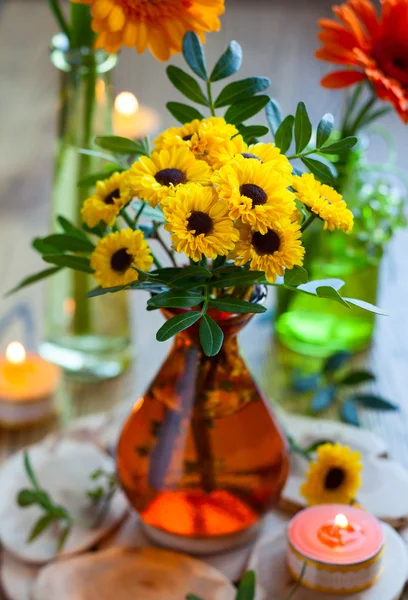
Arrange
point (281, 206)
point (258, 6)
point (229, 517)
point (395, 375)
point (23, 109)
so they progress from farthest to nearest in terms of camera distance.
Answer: point (258, 6), point (23, 109), point (395, 375), point (229, 517), point (281, 206)

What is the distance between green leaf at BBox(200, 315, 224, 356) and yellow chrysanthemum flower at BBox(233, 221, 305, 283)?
51 mm

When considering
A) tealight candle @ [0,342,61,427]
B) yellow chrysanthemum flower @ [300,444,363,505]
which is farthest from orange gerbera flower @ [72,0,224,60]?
tealight candle @ [0,342,61,427]

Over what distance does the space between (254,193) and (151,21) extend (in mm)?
166

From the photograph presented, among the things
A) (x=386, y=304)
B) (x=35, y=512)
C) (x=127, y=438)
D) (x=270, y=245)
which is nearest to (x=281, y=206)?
(x=270, y=245)

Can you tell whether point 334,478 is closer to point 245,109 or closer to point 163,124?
point 245,109

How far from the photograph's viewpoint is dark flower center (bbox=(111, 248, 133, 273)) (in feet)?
2.01

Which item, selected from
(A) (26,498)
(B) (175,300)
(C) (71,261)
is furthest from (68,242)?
(A) (26,498)

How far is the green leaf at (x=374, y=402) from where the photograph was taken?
0.98 meters

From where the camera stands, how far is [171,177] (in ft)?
1.91

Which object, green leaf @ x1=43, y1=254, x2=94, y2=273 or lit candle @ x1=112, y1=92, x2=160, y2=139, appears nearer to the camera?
green leaf @ x1=43, y1=254, x2=94, y2=273

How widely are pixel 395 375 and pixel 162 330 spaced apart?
1.93ft

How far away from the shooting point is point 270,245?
562 millimetres

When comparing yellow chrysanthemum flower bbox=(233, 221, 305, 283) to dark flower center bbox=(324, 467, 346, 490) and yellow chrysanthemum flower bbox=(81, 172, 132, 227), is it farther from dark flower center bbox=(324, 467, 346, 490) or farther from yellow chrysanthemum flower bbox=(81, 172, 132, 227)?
dark flower center bbox=(324, 467, 346, 490)

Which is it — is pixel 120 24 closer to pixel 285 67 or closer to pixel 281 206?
pixel 281 206
